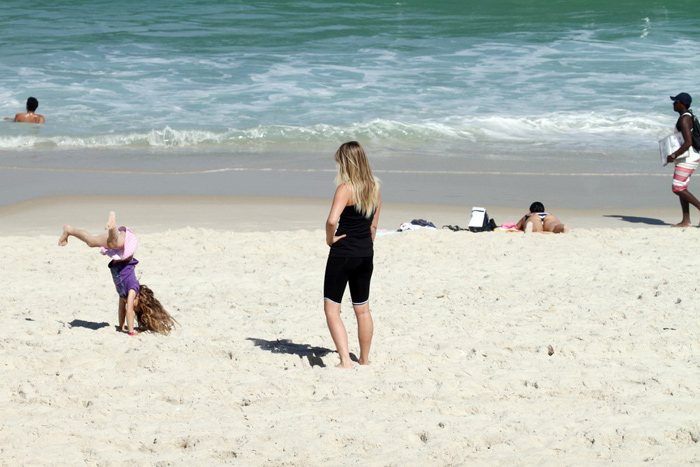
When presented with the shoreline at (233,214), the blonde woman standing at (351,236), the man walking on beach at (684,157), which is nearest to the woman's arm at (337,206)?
the blonde woman standing at (351,236)

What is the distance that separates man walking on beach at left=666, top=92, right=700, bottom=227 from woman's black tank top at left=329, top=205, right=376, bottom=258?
6322 mm

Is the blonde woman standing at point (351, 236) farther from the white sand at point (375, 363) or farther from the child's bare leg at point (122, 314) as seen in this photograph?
the child's bare leg at point (122, 314)

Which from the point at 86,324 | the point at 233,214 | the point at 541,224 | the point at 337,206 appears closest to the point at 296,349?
the point at 337,206

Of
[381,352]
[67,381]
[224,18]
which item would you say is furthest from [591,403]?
[224,18]

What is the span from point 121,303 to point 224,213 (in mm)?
5063

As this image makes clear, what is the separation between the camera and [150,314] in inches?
249

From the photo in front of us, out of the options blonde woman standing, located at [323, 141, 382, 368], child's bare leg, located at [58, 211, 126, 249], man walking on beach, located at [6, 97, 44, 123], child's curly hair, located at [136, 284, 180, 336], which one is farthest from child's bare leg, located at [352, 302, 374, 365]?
man walking on beach, located at [6, 97, 44, 123]

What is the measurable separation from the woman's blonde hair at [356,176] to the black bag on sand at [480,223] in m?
5.02

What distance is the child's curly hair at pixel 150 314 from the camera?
630 cm

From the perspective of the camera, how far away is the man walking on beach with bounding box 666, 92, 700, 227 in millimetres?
10344

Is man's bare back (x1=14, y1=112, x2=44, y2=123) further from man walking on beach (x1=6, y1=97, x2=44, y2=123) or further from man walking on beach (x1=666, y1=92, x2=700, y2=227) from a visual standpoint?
man walking on beach (x1=666, y1=92, x2=700, y2=227)

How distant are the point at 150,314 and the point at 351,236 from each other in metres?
1.81

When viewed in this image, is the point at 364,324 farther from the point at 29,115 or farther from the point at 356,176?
the point at 29,115

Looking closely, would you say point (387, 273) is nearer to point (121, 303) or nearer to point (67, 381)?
point (121, 303)
